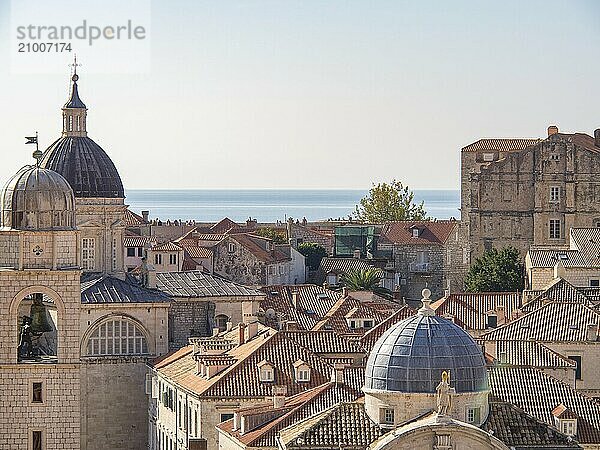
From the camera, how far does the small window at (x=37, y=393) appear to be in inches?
1911

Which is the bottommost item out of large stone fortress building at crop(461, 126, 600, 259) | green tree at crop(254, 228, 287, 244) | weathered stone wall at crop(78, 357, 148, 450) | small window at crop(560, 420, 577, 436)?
weathered stone wall at crop(78, 357, 148, 450)

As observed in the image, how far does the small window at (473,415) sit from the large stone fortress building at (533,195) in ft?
182

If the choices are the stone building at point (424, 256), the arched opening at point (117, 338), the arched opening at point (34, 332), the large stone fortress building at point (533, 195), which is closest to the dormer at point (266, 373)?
the arched opening at point (34, 332)

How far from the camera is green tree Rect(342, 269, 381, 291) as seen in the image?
104m

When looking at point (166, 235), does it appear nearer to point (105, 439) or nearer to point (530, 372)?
point (105, 439)

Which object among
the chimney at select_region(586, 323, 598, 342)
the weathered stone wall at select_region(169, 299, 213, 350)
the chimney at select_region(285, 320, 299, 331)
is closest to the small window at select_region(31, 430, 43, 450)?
the chimney at select_region(586, 323, 598, 342)

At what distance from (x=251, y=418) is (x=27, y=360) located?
7392mm

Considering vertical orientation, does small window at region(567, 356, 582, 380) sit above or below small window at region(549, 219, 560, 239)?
below

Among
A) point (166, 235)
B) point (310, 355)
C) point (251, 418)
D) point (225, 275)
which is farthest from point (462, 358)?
point (166, 235)

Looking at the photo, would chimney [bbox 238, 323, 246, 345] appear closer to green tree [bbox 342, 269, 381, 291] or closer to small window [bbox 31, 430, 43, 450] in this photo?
small window [bbox 31, 430, 43, 450]

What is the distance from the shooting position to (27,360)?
161 feet

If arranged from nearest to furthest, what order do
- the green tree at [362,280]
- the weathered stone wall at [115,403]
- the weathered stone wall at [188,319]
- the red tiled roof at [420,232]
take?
the weathered stone wall at [115,403] → the weathered stone wall at [188,319] → the green tree at [362,280] → the red tiled roof at [420,232]

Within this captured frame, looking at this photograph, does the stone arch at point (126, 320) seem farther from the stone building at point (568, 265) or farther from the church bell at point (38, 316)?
the church bell at point (38, 316)

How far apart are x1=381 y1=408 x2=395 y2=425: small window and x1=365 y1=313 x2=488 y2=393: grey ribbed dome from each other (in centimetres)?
46
